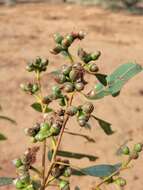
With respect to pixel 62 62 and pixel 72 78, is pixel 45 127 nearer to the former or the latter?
pixel 72 78

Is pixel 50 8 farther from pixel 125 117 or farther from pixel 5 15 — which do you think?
pixel 125 117

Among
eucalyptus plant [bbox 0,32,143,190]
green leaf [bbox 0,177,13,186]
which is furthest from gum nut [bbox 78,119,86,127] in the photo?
green leaf [bbox 0,177,13,186]

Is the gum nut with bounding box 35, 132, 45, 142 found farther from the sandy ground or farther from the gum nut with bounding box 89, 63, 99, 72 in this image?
the sandy ground

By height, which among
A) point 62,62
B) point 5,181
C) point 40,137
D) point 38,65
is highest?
point 38,65

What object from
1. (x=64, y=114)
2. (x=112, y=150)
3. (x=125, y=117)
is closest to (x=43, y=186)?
(x=64, y=114)

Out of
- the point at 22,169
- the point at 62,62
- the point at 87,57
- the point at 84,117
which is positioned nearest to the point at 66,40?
the point at 87,57

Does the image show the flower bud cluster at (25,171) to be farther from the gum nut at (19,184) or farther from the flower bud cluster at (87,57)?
the flower bud cluster at (87,57)
